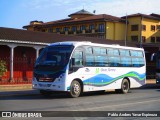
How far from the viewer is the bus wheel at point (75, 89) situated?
60.5ft

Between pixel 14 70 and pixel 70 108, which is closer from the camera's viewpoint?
pixel 70 108

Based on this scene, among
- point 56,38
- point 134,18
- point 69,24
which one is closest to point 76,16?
point 69,24

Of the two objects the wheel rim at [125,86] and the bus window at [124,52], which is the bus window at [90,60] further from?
the wheel rim at [125,86]

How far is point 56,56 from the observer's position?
18.5 m

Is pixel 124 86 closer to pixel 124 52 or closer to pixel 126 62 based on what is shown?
pixel 126 62

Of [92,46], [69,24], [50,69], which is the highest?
[69,24]

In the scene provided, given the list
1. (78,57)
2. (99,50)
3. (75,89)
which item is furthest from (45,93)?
(99,50)

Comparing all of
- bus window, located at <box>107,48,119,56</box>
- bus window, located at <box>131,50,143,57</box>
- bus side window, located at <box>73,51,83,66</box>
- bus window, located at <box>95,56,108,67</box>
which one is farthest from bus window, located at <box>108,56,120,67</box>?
bus side window, located at <box>73,51,83,66</box>

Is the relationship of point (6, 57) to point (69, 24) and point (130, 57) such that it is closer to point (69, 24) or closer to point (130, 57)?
point (130, 57)

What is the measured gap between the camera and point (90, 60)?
19.8 metres

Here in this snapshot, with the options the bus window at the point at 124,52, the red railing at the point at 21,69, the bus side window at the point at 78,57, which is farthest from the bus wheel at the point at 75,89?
the red railing at the point at 21,69

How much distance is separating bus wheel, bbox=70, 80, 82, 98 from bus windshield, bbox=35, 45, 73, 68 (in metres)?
1.17

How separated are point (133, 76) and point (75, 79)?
20.4ft

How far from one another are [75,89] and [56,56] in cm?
186
